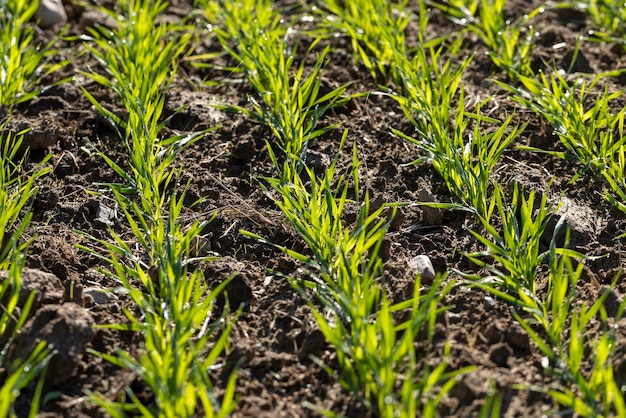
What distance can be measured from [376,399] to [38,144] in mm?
1670

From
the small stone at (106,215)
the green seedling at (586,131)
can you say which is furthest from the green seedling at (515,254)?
the small stone at (106,215)

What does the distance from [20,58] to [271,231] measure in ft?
4.82

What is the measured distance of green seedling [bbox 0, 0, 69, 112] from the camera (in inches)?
137

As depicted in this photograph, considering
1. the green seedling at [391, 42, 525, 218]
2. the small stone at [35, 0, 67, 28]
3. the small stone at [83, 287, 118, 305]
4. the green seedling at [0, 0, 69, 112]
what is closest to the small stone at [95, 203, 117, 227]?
the small stone at [83, 287, 118, 305]

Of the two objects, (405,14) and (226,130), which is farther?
(405,14)

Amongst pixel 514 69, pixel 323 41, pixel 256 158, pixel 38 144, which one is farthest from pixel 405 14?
pixel 38 144

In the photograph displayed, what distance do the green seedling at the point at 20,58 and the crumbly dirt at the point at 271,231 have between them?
66 mm

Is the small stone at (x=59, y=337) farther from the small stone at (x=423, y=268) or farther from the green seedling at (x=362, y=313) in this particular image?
the small stone at (x=423, y=268)

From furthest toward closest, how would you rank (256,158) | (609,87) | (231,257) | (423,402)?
(609,87)
(256,158)
(231,257)
(423,402)

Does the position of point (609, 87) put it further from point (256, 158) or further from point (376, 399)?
point (376, 399)

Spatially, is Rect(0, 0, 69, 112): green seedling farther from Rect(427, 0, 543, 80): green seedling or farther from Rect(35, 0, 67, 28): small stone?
Rect(427, 0, 543, 80): green seedling

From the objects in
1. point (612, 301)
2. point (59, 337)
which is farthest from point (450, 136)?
point (59, 337)

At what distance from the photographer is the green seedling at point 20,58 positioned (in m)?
3.47

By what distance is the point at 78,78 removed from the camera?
3750 mm
